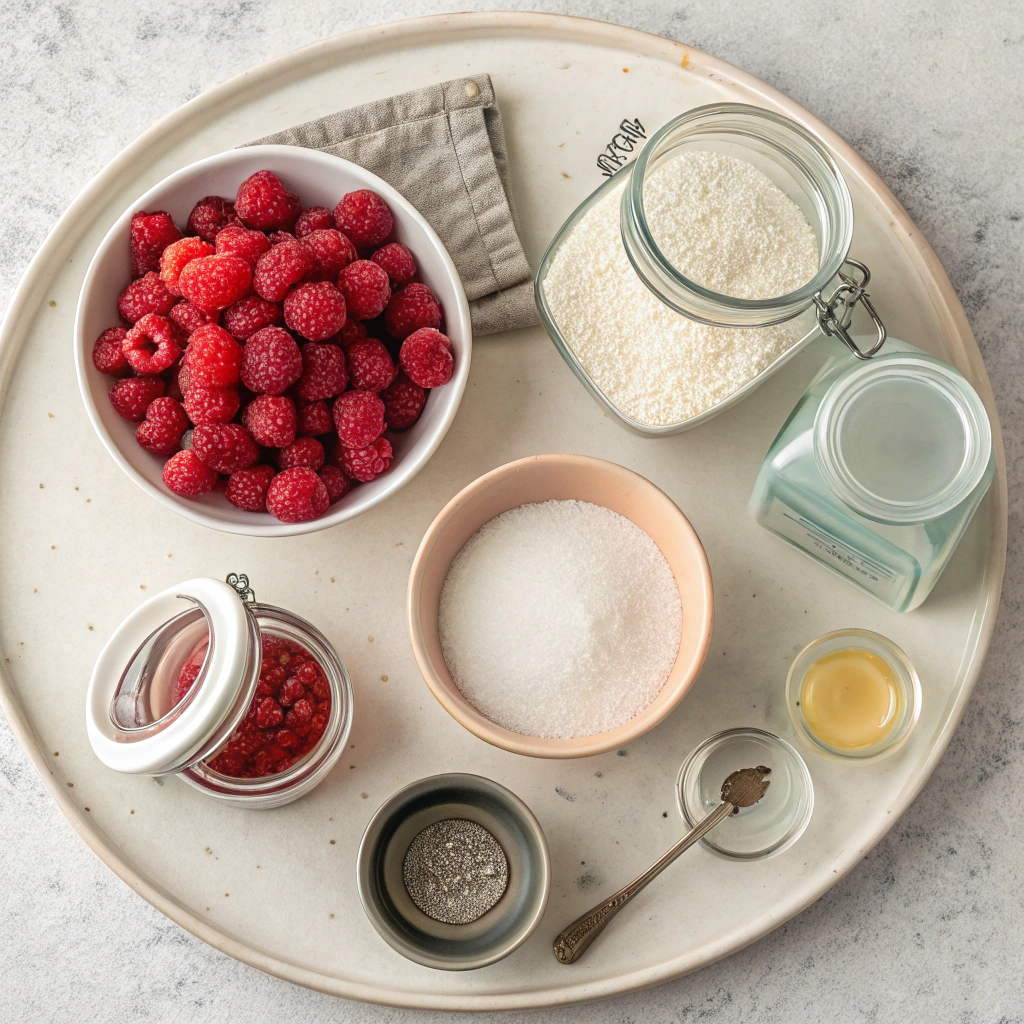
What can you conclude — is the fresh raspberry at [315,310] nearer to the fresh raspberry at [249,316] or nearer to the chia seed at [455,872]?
the fresh raspberry at [249,316]

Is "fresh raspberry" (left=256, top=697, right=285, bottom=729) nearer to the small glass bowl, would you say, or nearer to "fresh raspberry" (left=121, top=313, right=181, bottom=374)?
"fresh raspberry" (left=121, top=313, right=181, bottom=374)

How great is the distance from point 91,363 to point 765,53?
0.91 meters

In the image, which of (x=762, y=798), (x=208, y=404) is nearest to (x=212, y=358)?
(x=208, y=404)

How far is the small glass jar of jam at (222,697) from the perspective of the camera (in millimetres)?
751

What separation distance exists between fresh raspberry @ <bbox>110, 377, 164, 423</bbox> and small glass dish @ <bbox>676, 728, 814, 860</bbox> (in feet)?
2.27

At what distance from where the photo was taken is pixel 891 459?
83 centimetres

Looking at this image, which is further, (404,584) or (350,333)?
(404,584)

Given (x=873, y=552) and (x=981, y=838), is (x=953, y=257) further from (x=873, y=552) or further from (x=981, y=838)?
(x=981, y=838)

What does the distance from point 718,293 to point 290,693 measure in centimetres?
60

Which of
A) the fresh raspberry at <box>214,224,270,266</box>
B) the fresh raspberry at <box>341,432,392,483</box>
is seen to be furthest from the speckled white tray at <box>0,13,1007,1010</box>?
the fresh raspberry at <box>214,224,270,266</box>

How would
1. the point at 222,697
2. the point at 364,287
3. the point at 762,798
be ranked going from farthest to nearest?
the point at 762,798 → the point at 364,287 → the point at 222,697

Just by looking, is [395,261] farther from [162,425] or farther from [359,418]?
[162,425]

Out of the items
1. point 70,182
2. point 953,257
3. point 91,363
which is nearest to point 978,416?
point 953,257

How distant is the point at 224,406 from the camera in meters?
0.83
